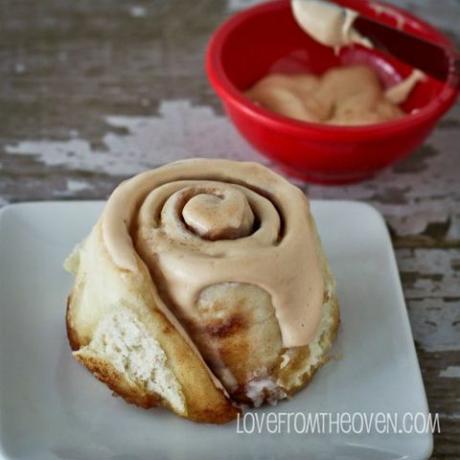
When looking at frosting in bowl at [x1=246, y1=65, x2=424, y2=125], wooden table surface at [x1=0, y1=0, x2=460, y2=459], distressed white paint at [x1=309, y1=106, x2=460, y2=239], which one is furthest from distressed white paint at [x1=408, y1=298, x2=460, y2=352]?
frosting in bowl at [x1=246, y1=65, x2=424, y2=125]

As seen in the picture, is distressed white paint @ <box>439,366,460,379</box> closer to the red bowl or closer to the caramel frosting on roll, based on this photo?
the caramel frosting on roll

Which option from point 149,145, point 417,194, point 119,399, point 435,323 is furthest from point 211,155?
point 119,399

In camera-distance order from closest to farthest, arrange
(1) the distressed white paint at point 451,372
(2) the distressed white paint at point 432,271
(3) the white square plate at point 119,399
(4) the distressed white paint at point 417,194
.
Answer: (3) the white square plate at point 119,399 → (1) the distressed white paint at point 451,372 → (2) the distressed white paint at point 432,271 → (4) the distressed white paint at point 417,194

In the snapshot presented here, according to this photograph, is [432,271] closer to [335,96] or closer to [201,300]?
[335,96]

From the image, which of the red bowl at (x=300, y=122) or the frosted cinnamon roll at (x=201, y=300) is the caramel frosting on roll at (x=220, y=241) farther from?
the red bowl at (x=300, y=122)

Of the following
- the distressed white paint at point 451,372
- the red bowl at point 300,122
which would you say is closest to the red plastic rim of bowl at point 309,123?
the red bowl at point 300,122

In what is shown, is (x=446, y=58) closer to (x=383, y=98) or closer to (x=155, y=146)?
(x=383, y=98)

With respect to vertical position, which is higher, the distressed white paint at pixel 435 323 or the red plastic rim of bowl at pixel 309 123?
the red plastic rim of bowl at pixel 309 123

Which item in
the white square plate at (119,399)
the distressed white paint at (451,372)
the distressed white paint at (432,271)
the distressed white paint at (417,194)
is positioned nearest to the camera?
the white square plate at (119,399)
